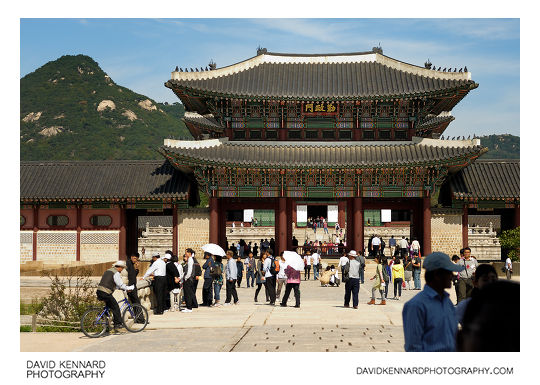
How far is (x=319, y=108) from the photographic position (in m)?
39.3

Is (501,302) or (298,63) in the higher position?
(298,63)

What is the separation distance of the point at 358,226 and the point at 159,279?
19.2m

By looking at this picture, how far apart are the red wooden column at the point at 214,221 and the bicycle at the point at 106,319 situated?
20201mm

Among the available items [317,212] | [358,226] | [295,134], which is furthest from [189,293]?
[317,212]

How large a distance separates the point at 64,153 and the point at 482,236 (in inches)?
2836

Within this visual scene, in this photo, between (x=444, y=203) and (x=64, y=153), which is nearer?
(x=444, y=203)

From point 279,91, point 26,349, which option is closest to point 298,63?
point 279,91

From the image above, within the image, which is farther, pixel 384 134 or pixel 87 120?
pixel 87 120

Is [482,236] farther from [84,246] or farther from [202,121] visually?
[84,246]

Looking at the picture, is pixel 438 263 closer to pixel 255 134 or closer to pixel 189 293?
pixel 189 293

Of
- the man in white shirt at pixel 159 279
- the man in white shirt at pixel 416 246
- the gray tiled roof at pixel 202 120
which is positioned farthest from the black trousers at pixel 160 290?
the gray tiled roof at pixel 202 120

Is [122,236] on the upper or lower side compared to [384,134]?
lower

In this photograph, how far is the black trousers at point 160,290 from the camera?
765 inches

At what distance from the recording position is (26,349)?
45.2ft
